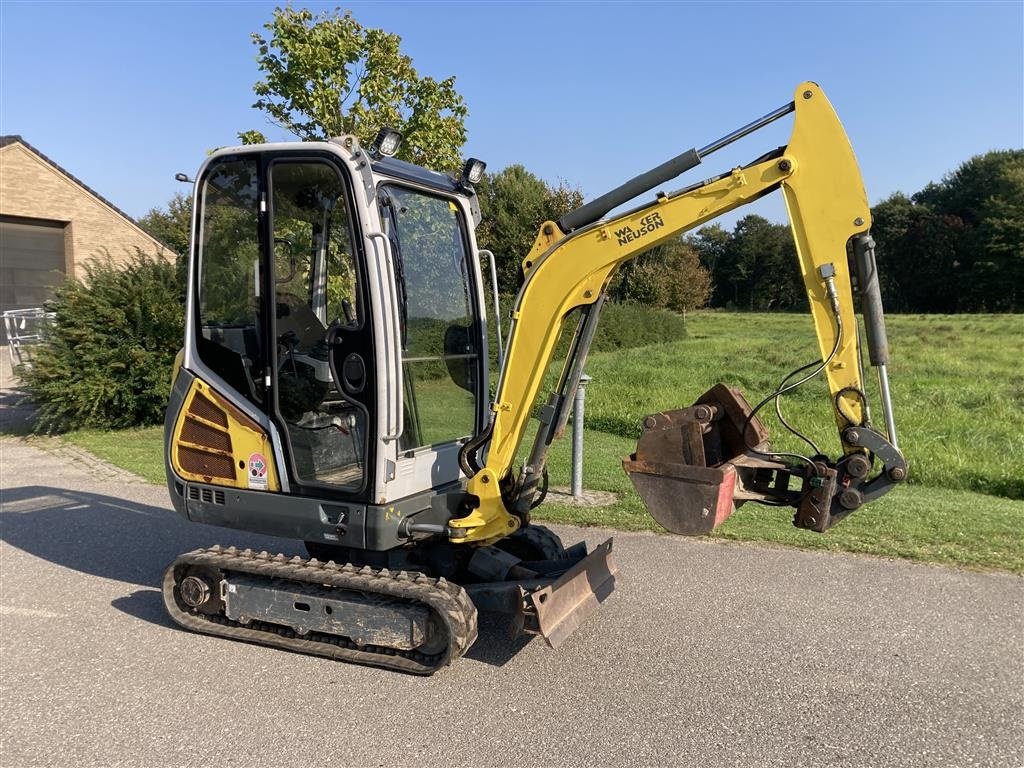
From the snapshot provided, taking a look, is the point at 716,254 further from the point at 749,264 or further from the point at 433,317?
the point at 433,317

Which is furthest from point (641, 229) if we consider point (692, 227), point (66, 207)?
point (66, 207)

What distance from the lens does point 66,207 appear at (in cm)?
2652

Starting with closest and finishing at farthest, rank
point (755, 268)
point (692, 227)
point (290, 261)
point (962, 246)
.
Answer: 1. point (692, 227)
2. point (290, 261)
3. point (962, 246)
4. point (755, 268)

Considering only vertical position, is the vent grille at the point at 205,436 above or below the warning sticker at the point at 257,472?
above

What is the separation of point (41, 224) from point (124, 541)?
24340mm

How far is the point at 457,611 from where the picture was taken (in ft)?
13.0

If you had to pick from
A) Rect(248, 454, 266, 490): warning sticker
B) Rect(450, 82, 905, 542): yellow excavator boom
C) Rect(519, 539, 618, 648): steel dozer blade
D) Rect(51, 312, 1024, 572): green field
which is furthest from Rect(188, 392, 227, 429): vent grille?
Rect(51, 312, 1024, 572): green field

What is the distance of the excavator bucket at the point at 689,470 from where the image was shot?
3.70m

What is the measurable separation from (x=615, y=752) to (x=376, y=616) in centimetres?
145

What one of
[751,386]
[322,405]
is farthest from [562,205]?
[322,405]

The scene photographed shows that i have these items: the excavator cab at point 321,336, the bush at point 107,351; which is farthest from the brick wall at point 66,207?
the excavator cab at point 321,336

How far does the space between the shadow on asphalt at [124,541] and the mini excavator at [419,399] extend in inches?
14.5

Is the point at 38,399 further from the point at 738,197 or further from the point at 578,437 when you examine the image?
the point at 738,197

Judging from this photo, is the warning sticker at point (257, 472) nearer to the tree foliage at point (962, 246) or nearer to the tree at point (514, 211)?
the tree at point (514, 211)
